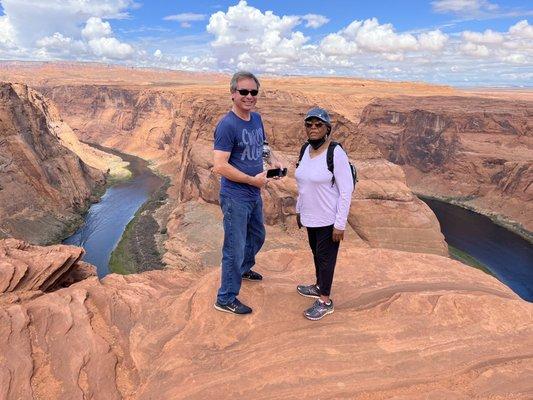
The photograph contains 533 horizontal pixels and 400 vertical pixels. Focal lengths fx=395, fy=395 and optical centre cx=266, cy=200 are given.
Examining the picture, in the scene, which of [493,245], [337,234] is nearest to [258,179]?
[337,234]

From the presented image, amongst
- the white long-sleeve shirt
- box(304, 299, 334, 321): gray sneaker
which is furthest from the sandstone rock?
the white long-sleeve shirt

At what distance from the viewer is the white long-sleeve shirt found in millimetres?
5312

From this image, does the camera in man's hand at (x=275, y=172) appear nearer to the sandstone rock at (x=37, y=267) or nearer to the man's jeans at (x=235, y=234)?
the man's jeans at (x=235, y=234)

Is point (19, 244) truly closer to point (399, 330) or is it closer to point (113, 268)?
point (399, 330)

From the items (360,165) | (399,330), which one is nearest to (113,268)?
(360,165)

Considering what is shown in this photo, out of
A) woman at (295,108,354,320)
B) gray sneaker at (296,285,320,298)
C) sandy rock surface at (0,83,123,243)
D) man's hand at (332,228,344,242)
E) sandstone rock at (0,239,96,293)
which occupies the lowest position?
sandy rock surface at (0,83,123,243)

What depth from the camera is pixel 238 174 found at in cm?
534

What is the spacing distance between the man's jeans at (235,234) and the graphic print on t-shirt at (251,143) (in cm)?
65

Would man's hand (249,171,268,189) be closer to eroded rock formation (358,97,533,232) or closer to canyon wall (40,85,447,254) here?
canyon wall (40,85,447,254)

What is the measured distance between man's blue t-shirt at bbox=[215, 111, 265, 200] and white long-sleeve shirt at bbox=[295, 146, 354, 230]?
657 millimetres

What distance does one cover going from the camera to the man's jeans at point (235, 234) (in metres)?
5.65

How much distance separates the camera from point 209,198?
123ft

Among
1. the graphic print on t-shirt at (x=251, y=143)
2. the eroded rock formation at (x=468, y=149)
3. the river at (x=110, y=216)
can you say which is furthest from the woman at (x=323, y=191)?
the eroded rock formation at (x=468, y=149)

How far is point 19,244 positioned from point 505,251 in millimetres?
43252
